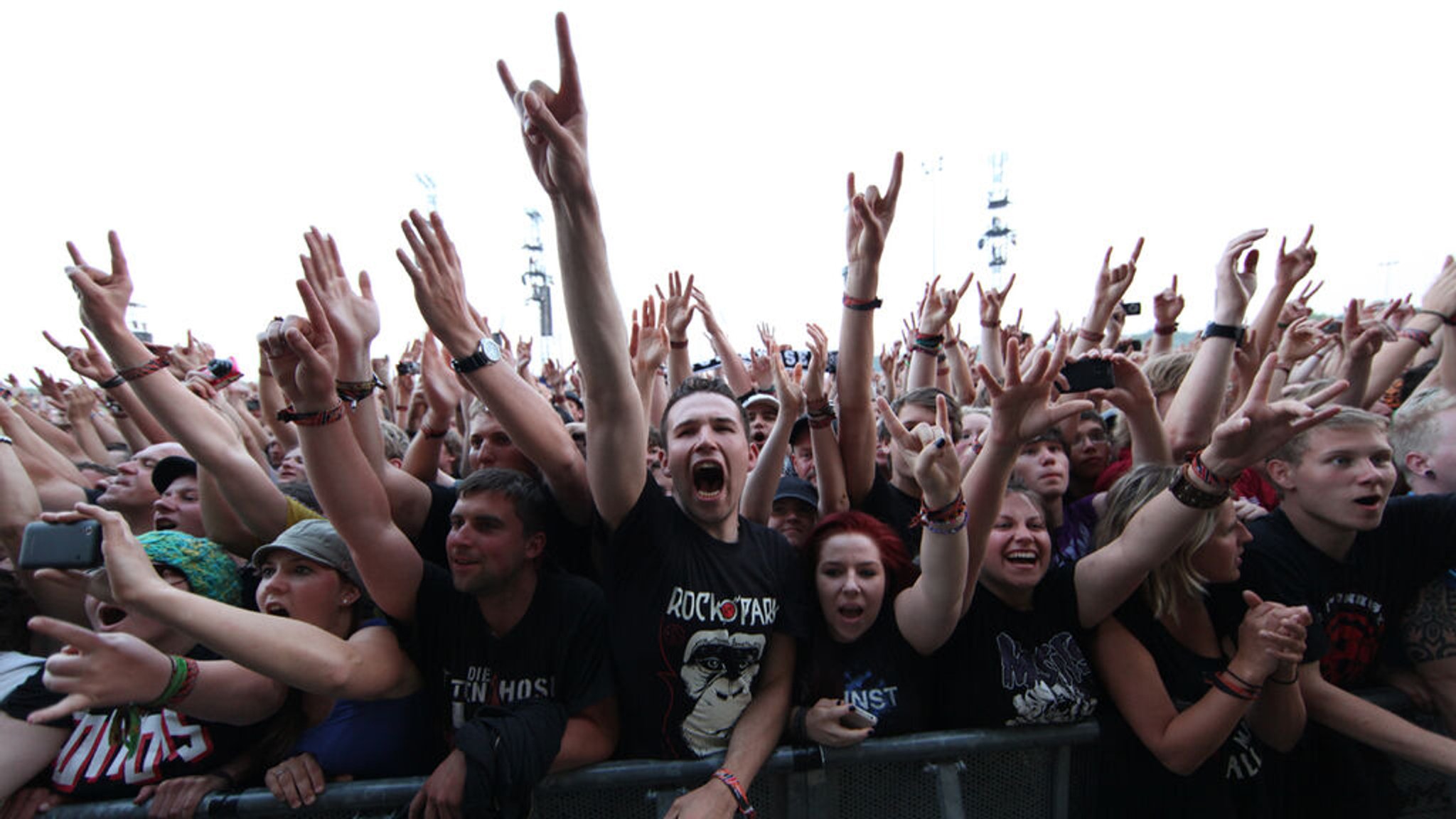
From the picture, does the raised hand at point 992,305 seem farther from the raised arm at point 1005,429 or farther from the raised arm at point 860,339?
the raised arm at point 1005,429

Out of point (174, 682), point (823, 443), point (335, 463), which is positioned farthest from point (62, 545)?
point (823, 443)

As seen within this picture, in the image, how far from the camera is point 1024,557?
85.0 inches

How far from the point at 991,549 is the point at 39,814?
298 cm

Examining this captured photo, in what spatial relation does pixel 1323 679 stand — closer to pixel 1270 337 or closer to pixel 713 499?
pixel 1270 337

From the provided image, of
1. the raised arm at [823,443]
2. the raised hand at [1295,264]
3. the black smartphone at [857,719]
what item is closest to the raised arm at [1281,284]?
the raised hand at [1295,264]

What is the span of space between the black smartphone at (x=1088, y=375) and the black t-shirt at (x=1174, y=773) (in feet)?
2.61

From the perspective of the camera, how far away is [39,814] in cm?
175

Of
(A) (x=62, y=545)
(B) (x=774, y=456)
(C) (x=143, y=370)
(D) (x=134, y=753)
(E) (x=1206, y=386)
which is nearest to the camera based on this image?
(A) (x=62, y=545)

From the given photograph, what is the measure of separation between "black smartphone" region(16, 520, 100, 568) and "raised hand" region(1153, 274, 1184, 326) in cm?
540

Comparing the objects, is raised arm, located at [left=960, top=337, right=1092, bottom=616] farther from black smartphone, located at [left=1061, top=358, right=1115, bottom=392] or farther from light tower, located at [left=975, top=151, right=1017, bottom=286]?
light tower, located at [left=975, top=151, right=1017, bottom=286]

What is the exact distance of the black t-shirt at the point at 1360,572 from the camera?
2.20 metres

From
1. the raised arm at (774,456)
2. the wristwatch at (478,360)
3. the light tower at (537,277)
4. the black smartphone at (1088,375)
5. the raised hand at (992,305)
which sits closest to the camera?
the wristwatch at (478,360)

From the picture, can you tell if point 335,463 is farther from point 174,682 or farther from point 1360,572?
point 1360,572

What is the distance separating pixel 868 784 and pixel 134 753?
7.34 feet
